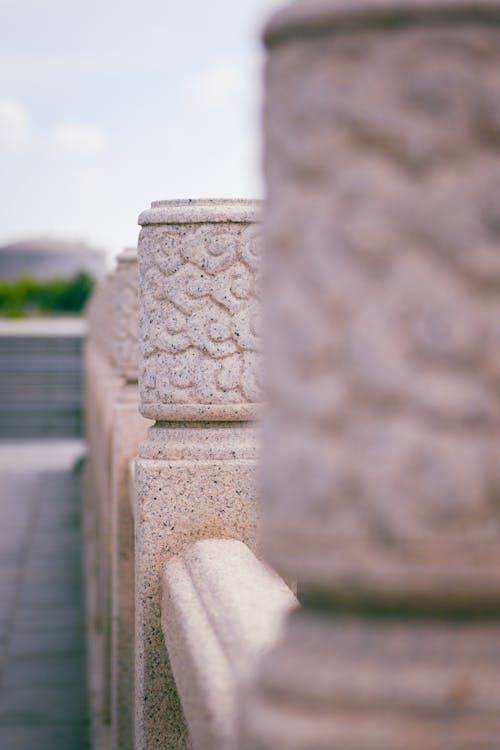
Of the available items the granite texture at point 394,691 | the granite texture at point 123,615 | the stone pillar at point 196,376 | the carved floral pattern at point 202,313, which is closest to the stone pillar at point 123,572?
the granite texture at point 123,615

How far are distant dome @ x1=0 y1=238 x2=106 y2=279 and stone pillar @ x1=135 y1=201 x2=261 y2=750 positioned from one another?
220ft

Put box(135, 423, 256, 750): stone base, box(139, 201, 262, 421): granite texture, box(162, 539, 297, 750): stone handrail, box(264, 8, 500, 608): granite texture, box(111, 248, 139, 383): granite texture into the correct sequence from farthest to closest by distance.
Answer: box(111, 248, 139, 383): granite texture < box(139, 201, 262, 421): granite texture < box(135, 423, 256, 750): stone base < box(162, 539, 297, 750): stone handrail < box(264, 8, 500, 608): granite texture

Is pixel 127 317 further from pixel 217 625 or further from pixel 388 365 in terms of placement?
pixel 388 365

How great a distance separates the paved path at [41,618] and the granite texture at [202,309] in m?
2.75

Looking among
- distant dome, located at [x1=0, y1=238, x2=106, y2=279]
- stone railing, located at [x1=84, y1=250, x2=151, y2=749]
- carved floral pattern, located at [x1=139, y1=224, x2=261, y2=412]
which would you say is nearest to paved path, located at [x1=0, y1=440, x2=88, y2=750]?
stone railing, located at [x1=84, y1=250, x2=151, y2=749]

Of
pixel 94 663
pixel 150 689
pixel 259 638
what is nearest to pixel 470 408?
pixel 259 638

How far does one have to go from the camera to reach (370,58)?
38.3 inches

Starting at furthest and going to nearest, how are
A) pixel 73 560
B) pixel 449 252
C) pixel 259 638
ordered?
pixel 73 560
pixel 259 638
pixel 449 252

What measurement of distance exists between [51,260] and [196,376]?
6847 centimetres

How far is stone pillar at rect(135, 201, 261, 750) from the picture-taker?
281 cm

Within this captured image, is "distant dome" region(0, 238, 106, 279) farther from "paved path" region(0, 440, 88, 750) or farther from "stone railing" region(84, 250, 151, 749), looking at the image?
"stone railing" region(84, 250, 151, 749)

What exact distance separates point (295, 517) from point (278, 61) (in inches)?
16.3

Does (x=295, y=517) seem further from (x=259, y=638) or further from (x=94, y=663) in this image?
(x=94, y=663)

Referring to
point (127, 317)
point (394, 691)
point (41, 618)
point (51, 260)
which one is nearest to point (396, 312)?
point (394, 691)
